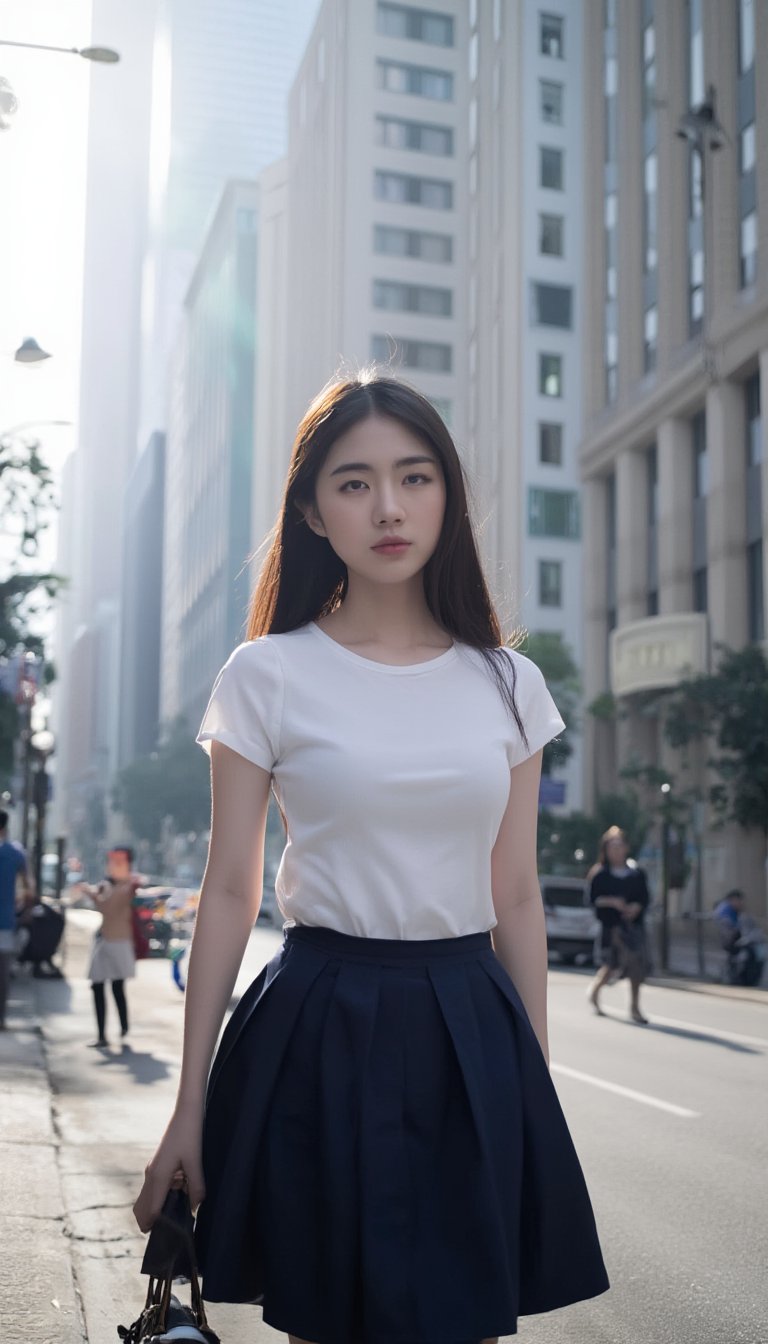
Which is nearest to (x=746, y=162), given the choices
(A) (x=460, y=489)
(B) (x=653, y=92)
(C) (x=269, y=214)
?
(B) (x=653, y=92)

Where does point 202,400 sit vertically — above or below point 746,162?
above

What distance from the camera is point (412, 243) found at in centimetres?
7806

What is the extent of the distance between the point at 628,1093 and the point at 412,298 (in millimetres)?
71644

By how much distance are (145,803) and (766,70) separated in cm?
6469

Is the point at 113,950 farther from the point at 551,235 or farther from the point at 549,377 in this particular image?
the point at 551,235

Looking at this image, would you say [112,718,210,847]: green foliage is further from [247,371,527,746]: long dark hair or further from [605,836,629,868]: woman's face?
[247,371,527,746]: long dark hair

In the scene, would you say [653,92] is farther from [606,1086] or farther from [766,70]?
[606,1086]

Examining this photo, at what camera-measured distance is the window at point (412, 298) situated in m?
77.2

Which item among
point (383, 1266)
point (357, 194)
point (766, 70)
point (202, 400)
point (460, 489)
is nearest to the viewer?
point (383, 1266)

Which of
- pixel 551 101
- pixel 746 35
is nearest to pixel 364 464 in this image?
pixel 746 35

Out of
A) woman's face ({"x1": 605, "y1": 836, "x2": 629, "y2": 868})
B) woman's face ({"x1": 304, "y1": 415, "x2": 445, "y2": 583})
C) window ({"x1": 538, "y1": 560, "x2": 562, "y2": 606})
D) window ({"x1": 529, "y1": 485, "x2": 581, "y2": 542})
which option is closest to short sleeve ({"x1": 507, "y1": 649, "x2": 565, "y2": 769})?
woman's face ({"x1": 304, "y1": 415, "x2": 445, "y2": 583})

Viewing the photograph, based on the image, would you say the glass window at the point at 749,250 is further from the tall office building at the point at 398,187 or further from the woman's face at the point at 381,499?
the tall office building at the point at 398,187

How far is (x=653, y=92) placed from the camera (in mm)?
40844

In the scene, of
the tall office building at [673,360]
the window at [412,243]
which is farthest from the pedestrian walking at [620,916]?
the window at [412,243]
